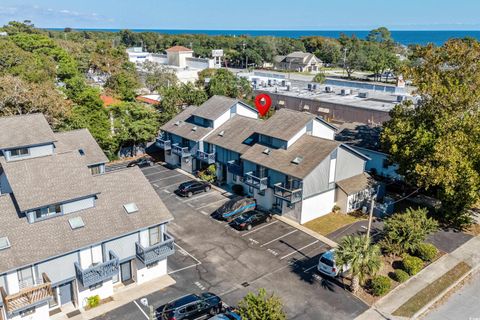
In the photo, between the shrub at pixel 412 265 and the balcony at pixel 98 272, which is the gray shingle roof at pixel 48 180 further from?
the shrub at pixel 412 265

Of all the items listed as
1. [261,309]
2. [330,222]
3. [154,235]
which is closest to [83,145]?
[154,235]

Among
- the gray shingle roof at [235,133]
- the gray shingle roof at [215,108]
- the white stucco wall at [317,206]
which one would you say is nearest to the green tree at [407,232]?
the white stucco wall at [317,206]

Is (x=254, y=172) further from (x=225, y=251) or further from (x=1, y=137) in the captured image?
(x=1, y=137)

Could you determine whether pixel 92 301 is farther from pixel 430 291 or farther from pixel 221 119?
pixel 221 119

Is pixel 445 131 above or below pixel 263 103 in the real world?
above

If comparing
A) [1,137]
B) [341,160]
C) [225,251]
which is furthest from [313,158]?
[1,137]

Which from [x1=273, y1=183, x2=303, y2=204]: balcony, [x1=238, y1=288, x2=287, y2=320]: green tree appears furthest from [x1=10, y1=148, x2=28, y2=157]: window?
[x1=238, y1=288, x2=287, y2=320]: green tree
